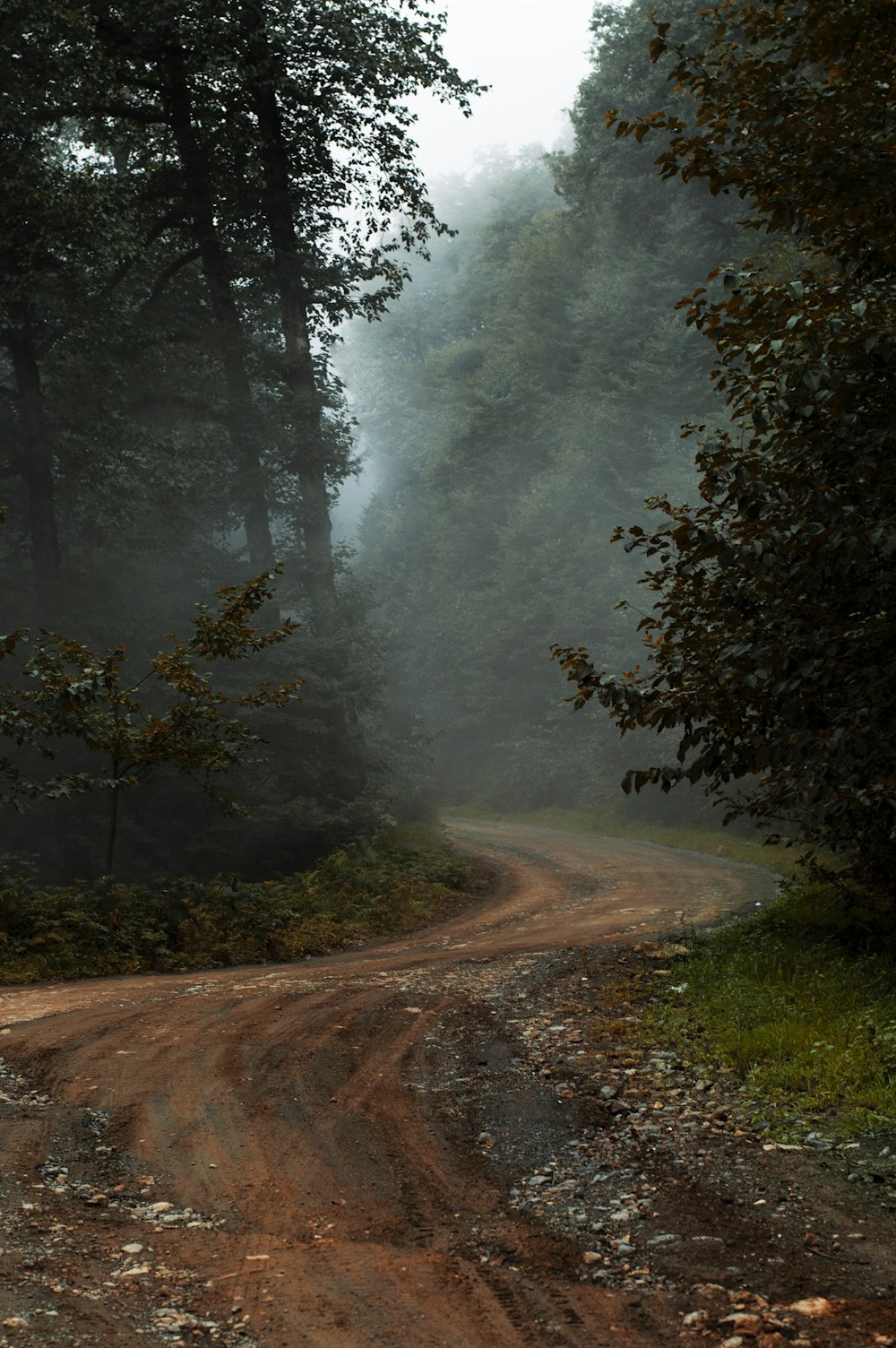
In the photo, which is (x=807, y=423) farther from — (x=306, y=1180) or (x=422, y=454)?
(x=422, y=454)

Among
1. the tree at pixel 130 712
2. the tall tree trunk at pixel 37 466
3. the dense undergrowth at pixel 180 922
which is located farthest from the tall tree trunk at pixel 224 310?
the tree at pixel 130 712

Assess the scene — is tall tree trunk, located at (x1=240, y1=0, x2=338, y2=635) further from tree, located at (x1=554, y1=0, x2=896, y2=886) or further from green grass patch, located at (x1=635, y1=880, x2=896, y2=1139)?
tree, located at (x1=554, y1=0, x2=896, y2=886)

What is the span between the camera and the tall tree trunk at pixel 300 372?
23469 mm

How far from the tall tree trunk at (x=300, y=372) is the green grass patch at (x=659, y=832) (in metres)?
10.9

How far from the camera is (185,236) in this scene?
2464cm

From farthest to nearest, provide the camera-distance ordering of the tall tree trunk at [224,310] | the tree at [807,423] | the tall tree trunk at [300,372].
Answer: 1. the tall tree trunk at [300,372]
2. the tall tree trunk at [224,310]
3. the tree at [807,423]

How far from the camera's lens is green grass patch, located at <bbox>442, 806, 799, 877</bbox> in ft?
79.6

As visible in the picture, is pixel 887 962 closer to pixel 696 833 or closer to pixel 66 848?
pixel 66 848

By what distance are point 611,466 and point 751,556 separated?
1365 inches

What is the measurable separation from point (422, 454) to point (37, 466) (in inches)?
1438

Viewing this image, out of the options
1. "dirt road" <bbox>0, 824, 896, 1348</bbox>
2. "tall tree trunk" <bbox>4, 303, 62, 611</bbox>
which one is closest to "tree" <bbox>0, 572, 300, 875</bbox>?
"dirt road" <bbox>0, 824, 896, 1348</bbox>

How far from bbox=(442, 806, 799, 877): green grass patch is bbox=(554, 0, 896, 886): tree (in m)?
13.9

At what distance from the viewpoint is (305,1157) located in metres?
5.72

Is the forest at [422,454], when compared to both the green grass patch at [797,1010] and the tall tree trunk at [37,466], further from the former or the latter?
the green grass patch at [797,1010]
